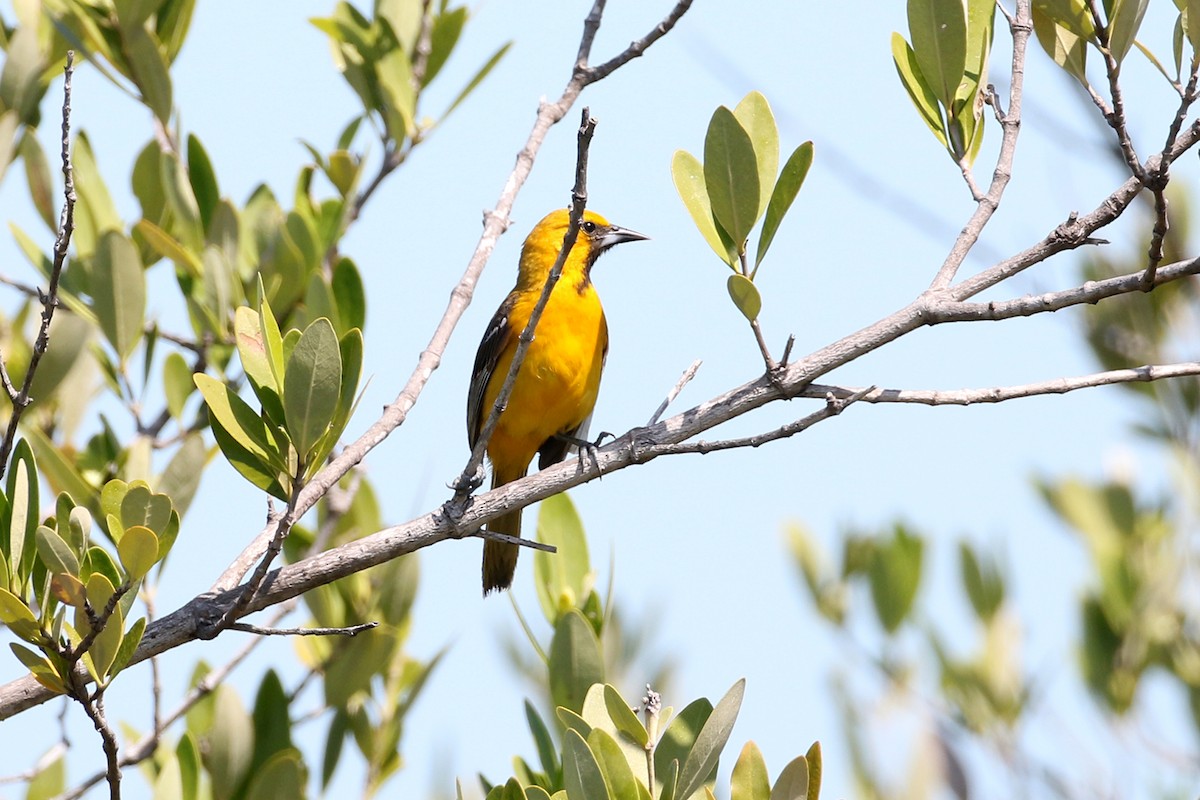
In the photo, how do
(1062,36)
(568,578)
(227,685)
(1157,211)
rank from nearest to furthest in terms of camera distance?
(1157,211), (1062,36), (227,685), (568,578)

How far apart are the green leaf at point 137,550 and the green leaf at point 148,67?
2.17 metres

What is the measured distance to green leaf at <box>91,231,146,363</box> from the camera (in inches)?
149

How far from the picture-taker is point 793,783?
7.75 ft

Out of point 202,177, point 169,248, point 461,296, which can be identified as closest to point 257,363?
point 461,296

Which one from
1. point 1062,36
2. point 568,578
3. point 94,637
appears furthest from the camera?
point 568,578

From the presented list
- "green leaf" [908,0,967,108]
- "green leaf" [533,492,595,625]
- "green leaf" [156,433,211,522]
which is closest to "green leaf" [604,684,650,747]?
"green leaf" [533,492,595,625]

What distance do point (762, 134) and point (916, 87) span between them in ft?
1.50

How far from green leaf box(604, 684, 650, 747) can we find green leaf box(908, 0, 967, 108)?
1.62 metres

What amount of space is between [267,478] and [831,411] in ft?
4.16

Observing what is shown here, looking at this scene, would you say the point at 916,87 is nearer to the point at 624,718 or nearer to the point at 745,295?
the point at 745,295

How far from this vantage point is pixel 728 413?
10.00 ft

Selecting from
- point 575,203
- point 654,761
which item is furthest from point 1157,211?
point 654,761

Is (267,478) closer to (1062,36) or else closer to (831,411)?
(831,411)

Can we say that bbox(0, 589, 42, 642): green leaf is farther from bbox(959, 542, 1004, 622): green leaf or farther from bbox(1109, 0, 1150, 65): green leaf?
bbox(959, 542, 1004, 622): green leaf
